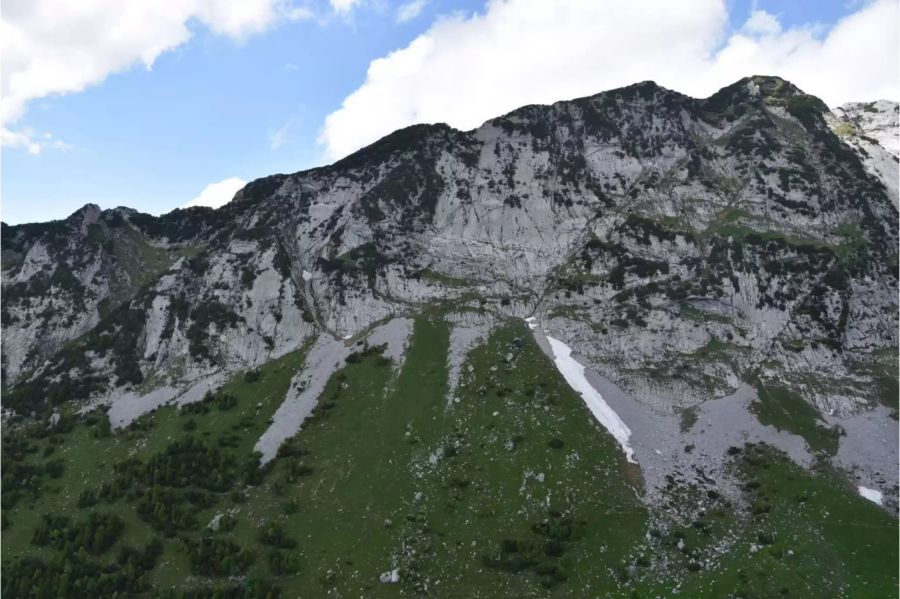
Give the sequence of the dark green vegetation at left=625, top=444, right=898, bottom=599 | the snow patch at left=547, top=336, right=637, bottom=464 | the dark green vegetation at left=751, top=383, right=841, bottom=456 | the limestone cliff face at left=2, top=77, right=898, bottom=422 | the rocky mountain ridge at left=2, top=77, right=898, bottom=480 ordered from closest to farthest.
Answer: the dark green vegetation at left=625, top=444, right=898, bottom=599, the dark green vegetation at left=751, top=383, right=841, bottom=456, the snow patch at left=547, top=336, right=637, bottom=464, the rocky mountain ridge at left=2, top=77, right=898, bottom=480, the limestone cliff face at left=2, top=77, right=898, bottom=422

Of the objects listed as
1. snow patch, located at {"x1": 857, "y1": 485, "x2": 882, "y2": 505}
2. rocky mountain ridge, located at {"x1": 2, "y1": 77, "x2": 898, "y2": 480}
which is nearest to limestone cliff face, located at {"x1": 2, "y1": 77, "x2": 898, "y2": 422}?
rocky mountain ridge, located at {"x1": 2, "y1": 77, "x2": 898, "y2": 480}

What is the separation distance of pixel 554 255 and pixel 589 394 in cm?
4508

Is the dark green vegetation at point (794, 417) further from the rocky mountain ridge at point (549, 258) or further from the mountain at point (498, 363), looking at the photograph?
the rocky mountain ridge at point (549, 258)

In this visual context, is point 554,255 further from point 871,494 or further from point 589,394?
point 871,494

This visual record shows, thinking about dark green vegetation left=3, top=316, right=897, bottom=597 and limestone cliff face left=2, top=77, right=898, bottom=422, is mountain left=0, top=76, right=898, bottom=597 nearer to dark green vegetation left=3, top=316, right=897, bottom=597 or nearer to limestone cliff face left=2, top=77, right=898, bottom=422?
dark green vegetation left=3, top=316, right=897, bottom=597

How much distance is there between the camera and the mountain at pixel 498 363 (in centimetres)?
5866

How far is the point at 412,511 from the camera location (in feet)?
208

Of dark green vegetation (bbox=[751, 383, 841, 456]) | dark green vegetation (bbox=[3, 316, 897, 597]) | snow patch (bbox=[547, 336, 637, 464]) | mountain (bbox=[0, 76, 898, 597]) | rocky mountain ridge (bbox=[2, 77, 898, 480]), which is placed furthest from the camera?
rocky mountain ridge (bbox=[2, 77, 898, 480])

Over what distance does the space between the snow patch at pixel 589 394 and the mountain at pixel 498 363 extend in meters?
0.53

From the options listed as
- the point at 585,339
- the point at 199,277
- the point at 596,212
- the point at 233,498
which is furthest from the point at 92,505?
the point at 596,212

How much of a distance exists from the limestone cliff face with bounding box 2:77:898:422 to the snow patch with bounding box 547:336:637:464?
381 cm

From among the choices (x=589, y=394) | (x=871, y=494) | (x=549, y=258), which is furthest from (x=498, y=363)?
(x=871, y=494)

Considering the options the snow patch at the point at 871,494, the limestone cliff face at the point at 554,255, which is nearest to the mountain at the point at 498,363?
the snow patch at the point at 871,494

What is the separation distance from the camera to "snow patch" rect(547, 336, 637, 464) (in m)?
76.4
